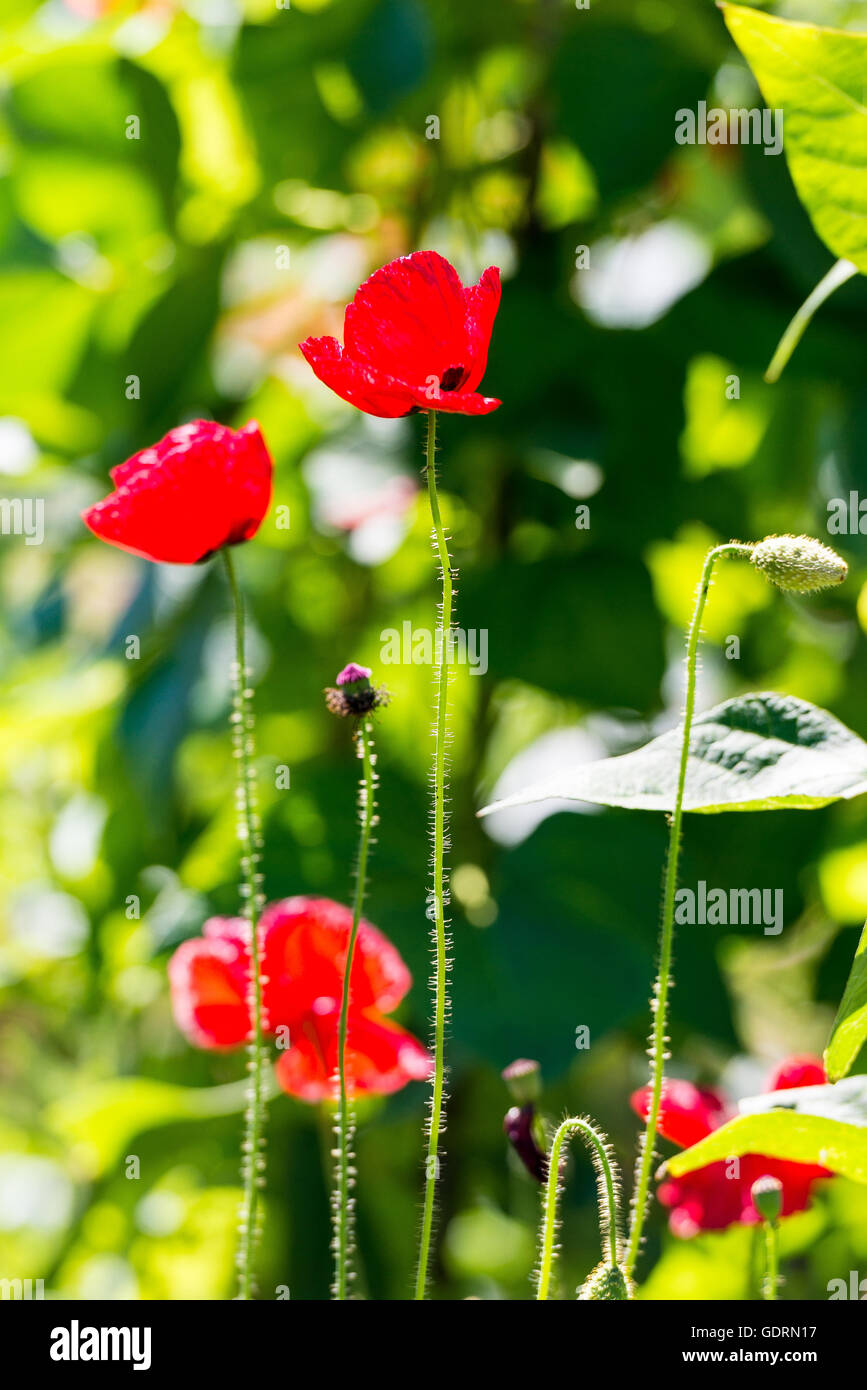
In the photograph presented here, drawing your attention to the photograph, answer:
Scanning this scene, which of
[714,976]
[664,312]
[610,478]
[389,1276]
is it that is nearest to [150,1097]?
[389,1276]

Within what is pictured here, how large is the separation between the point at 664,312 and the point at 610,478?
0.11 m

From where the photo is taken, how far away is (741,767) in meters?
0.32

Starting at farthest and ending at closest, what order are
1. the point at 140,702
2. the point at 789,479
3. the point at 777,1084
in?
the point at 789,479 < the point at 140,702 < the point at 777,1084

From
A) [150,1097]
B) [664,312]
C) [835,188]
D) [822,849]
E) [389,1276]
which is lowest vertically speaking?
[389,1276]

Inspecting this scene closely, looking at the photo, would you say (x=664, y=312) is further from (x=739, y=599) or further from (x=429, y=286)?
(x=429, y=286)

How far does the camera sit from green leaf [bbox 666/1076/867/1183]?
0.92 feet

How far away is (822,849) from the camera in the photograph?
0.82 meters

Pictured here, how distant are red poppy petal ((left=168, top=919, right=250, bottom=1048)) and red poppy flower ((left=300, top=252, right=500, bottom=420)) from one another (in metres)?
0.21

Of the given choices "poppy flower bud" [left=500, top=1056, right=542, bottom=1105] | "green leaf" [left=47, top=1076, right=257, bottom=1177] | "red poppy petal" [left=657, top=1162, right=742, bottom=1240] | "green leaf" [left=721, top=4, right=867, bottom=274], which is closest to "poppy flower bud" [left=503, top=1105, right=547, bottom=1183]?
"poppy flower bud" [left=500, top=1056, right=542, bottom=1105]

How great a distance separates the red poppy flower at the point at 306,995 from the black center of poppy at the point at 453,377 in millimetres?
174

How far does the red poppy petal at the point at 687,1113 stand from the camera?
0.39 m

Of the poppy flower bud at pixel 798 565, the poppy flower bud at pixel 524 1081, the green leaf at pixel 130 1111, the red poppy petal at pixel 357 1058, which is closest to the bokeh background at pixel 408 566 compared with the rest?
the green leaf at pixel 130 1111
